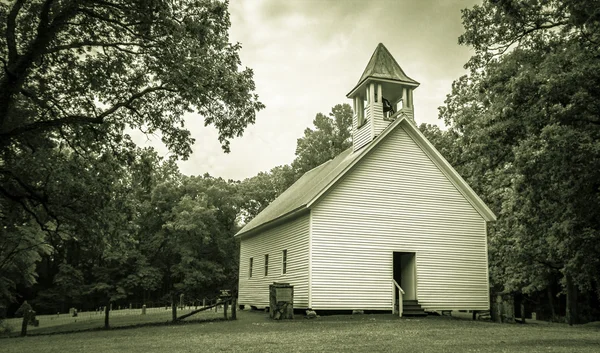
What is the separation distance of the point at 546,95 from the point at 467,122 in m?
13.4

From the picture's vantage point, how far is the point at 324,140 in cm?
4841

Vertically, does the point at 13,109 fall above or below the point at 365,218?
above

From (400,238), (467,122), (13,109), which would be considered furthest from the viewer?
A: (467,122)

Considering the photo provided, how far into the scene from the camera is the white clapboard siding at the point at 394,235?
846 inches

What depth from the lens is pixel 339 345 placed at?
11.9 m

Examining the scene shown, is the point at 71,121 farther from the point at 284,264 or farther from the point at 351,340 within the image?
the point at 284,264

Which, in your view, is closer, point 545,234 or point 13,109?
point 13,109

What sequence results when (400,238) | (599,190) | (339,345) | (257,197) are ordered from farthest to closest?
1. (257,197)
2. (400,238)
3. (599,190)
4. (339,345)

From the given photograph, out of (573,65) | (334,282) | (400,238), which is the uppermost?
(573,65)

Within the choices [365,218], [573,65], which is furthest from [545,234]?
[573,65]

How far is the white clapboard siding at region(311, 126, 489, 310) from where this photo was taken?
2150cm

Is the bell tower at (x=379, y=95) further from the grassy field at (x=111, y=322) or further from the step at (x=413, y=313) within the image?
the grassy field at (x=111, y=322)

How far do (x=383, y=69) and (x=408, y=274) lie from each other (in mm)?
9926

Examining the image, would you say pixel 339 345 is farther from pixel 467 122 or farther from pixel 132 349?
pixel 467 122
